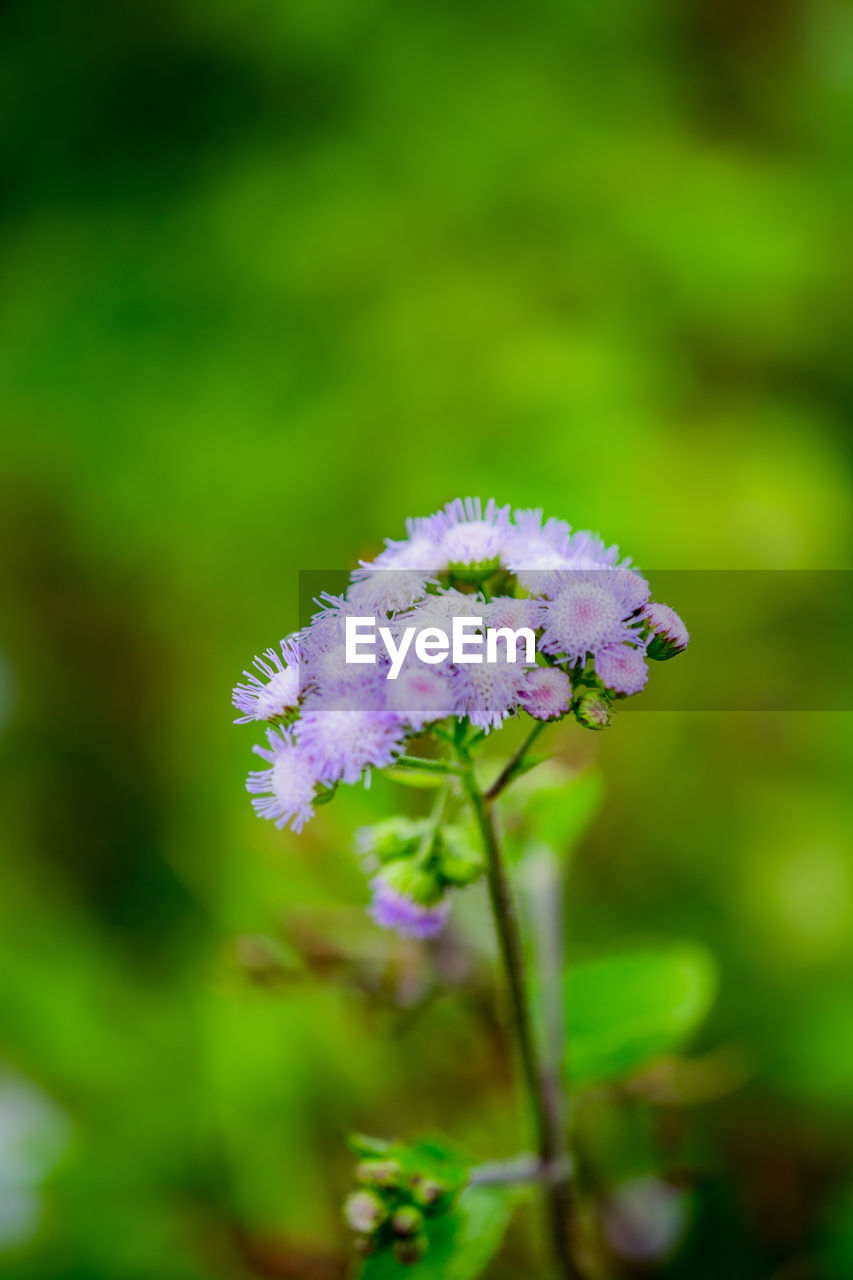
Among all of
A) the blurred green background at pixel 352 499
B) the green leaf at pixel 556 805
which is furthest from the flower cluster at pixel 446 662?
the blurred green background at pixel 352 499

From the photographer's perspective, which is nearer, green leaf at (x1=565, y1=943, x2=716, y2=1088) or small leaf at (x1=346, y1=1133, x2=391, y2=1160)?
small leaf at (x1=346, y1=1133, x2=391, y2=1160)

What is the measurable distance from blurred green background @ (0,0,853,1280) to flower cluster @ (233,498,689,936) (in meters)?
0.55

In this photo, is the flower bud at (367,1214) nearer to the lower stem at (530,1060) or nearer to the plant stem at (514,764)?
the lower stem at (530,1060)

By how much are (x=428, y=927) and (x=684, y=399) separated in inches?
72.3

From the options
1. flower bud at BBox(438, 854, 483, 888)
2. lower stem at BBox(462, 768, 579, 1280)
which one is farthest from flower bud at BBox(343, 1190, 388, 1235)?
flower bud at BBox(438, 854, 483, 888)

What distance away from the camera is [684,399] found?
8.16 ft

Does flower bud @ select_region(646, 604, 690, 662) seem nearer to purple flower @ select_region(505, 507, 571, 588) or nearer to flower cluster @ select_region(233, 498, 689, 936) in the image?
flower cluster @ select_region(233, 498, 689, 936)

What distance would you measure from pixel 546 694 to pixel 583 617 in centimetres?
10

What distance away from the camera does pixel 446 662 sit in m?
0.94

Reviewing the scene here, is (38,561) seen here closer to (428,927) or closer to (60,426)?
(60,426)

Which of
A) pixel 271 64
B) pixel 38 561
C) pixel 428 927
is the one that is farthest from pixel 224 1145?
pixel 271 64

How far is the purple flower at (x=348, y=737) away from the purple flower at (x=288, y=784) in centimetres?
1

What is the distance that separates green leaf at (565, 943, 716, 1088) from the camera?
1.27m

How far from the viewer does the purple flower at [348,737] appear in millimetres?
917
